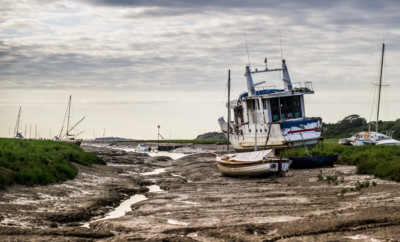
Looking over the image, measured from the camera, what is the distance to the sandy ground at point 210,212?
13.8 metres

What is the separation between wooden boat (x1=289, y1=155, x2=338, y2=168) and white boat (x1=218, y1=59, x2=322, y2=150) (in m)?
6.61

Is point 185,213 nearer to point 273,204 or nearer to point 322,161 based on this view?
point 273,204

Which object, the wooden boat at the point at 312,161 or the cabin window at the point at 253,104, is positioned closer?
the wooden boat at the point at 312,161

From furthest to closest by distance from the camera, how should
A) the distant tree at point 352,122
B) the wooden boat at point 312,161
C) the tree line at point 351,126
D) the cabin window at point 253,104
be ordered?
the distant tree at point 352,122
the tree line at point 351,126
the cabin window at point 253,104
the wooden boat at point 312,161

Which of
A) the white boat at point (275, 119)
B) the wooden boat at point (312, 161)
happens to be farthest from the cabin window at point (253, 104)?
the wooden boat at point (312, 161)

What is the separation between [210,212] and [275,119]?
110 feet

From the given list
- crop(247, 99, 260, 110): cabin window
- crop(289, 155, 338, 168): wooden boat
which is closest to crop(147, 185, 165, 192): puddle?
crop(289, 155, 338, 168): wooden boat

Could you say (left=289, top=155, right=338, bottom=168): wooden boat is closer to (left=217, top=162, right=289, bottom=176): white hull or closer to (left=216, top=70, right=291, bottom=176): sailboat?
(left=216, top=70, right=291, bottom=176): sailboat

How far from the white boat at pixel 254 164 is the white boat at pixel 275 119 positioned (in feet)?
29.4

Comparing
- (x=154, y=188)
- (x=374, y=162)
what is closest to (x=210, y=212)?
(x=154, y=188)

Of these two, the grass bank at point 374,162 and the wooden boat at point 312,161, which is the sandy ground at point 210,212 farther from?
the wooden boat at point 312,161

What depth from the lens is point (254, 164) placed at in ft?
107

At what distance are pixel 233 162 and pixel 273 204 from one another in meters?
14.7

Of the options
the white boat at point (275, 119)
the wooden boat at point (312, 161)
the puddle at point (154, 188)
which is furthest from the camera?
the white boat at point (275, 119)
